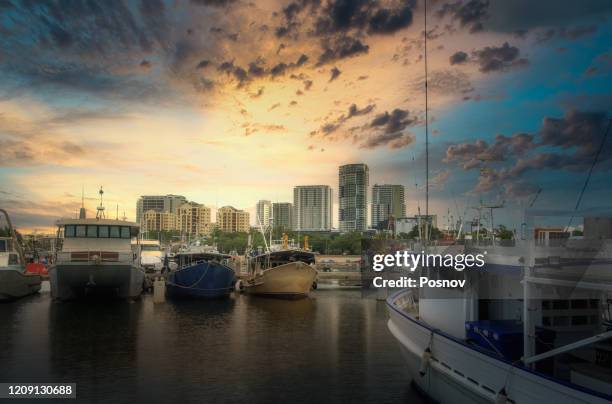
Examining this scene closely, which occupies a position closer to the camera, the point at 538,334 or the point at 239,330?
the point at 538,334

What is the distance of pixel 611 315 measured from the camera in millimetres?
11750

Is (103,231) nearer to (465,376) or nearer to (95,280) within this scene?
(95,280)

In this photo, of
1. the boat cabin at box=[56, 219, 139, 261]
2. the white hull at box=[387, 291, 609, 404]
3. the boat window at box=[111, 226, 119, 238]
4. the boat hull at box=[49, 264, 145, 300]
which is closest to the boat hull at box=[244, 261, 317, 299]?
the boat hull at box=[49, 264, 145, 300]

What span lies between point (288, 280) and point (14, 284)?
76.9 feet

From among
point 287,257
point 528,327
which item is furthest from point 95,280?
point 528,327

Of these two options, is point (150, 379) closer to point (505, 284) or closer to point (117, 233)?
point (505, 284)

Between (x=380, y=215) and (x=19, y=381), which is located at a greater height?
(x=380, y=215)

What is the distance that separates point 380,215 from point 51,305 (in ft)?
409

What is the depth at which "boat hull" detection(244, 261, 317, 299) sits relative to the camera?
4562 cm

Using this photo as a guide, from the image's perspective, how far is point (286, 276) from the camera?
45812mm

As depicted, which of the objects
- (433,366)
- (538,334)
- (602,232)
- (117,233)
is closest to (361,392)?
(433,366)

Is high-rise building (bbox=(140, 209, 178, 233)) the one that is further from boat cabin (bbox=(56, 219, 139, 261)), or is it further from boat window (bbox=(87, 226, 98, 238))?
boat window (bbox=(87, 226, 98, 238))

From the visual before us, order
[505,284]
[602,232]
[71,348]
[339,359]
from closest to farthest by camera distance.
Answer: [602,232] → [505,284] → [339,359] → [71,348]

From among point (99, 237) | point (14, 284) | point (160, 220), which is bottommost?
point (14, 284)
